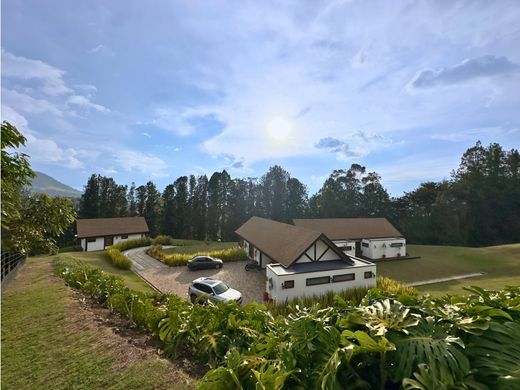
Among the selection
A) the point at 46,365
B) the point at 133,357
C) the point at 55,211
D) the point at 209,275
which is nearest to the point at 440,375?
the point at 133,357

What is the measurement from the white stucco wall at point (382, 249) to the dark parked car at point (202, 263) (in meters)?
15.4

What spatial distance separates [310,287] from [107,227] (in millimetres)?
30228

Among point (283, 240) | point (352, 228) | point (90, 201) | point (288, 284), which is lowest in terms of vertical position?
point (288, 284)

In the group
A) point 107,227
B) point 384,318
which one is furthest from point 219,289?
point 107,227

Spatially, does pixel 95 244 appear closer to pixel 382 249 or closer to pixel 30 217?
pixel 30 217

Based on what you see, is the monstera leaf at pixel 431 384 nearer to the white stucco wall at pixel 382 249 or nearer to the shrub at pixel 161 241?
the white stucco wall at pixel 382 249

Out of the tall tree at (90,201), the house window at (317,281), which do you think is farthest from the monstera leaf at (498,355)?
the tall tree at (90,201)

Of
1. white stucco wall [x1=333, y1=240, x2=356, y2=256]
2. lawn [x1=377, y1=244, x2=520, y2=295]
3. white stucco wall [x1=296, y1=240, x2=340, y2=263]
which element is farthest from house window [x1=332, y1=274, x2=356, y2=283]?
white stucco wall [x1=333, y1=240, x2=356, y2=256]

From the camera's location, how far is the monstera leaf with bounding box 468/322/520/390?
1786 millimetres

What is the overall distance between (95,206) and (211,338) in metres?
52.3

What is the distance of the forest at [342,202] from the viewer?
39250 millimetres

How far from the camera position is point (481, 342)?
2.04 m

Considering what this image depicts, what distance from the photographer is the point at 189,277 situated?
20172mm

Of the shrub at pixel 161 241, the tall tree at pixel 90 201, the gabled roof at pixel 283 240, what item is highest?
the tall tree at pixel 90 201
